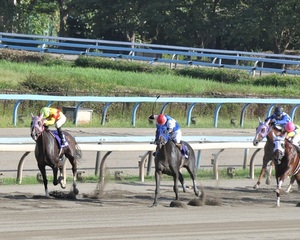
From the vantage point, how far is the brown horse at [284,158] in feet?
47.1

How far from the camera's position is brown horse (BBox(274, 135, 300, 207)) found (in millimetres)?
14359

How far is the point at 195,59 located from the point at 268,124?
21.6 meters

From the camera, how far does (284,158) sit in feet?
47.4

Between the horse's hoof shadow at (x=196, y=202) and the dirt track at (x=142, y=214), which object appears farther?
the horse's hoof shadow at (x=196, y=202)

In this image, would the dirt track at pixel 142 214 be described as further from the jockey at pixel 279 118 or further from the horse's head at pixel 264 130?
the jockey at pixel 279 118

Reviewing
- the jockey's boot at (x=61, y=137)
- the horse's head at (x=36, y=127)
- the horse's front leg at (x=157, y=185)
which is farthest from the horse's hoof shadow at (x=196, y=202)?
the horse's head at (x=36, y=127)

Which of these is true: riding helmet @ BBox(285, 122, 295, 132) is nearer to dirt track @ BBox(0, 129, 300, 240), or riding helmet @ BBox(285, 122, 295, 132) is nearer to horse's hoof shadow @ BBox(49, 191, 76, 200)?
dirt track @ BBox(0, 129, 300, 240)

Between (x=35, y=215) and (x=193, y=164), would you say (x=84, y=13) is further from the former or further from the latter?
(x=35, y=215)

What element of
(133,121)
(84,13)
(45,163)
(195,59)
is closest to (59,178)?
(45,163)

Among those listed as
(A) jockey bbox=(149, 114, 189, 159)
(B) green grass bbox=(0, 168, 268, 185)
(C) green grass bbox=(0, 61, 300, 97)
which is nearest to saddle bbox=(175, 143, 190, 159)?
(A) jockey bbox=(149, 114, 189, 159)

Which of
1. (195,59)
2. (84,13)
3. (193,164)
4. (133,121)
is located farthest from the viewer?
(84,13)

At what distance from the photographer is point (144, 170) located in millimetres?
17484

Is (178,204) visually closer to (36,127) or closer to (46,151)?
(46,151)

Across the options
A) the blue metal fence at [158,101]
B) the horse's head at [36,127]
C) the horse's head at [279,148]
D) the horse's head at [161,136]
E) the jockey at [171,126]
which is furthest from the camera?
the blue metal fence at [158,101]
